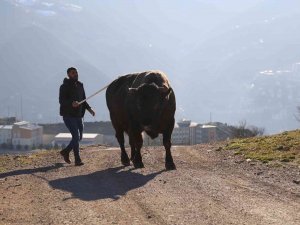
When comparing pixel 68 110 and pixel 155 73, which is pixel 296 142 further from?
pixel 68 110

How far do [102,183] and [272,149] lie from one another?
21.6ft

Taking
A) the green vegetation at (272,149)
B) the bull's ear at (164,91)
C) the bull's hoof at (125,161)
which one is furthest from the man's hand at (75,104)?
the green vegetation at (272,149)

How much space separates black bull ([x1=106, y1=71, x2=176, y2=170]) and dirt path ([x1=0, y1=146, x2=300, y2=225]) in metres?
0.69

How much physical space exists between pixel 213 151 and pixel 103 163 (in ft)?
13.9

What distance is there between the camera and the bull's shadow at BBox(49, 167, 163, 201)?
407 inches

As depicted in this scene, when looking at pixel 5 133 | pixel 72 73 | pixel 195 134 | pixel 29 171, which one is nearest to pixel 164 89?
pixel 72 73

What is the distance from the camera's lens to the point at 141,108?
12.6 m

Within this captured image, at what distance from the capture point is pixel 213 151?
18359mm

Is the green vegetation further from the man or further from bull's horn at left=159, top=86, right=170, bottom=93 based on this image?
the man

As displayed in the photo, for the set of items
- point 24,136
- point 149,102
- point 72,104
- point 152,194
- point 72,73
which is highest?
point 72,73

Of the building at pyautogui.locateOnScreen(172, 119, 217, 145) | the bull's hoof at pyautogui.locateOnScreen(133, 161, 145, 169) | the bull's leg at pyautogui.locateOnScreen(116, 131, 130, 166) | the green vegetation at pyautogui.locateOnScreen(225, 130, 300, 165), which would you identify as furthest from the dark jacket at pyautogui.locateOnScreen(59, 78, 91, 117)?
the building at pyautogui.locateOnScreen(172, 119, 217, 145)

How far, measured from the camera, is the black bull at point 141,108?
497 inches

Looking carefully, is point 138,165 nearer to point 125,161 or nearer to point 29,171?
point 125,161

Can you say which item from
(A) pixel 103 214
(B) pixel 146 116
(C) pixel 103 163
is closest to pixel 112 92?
(C) pixel 103 163
